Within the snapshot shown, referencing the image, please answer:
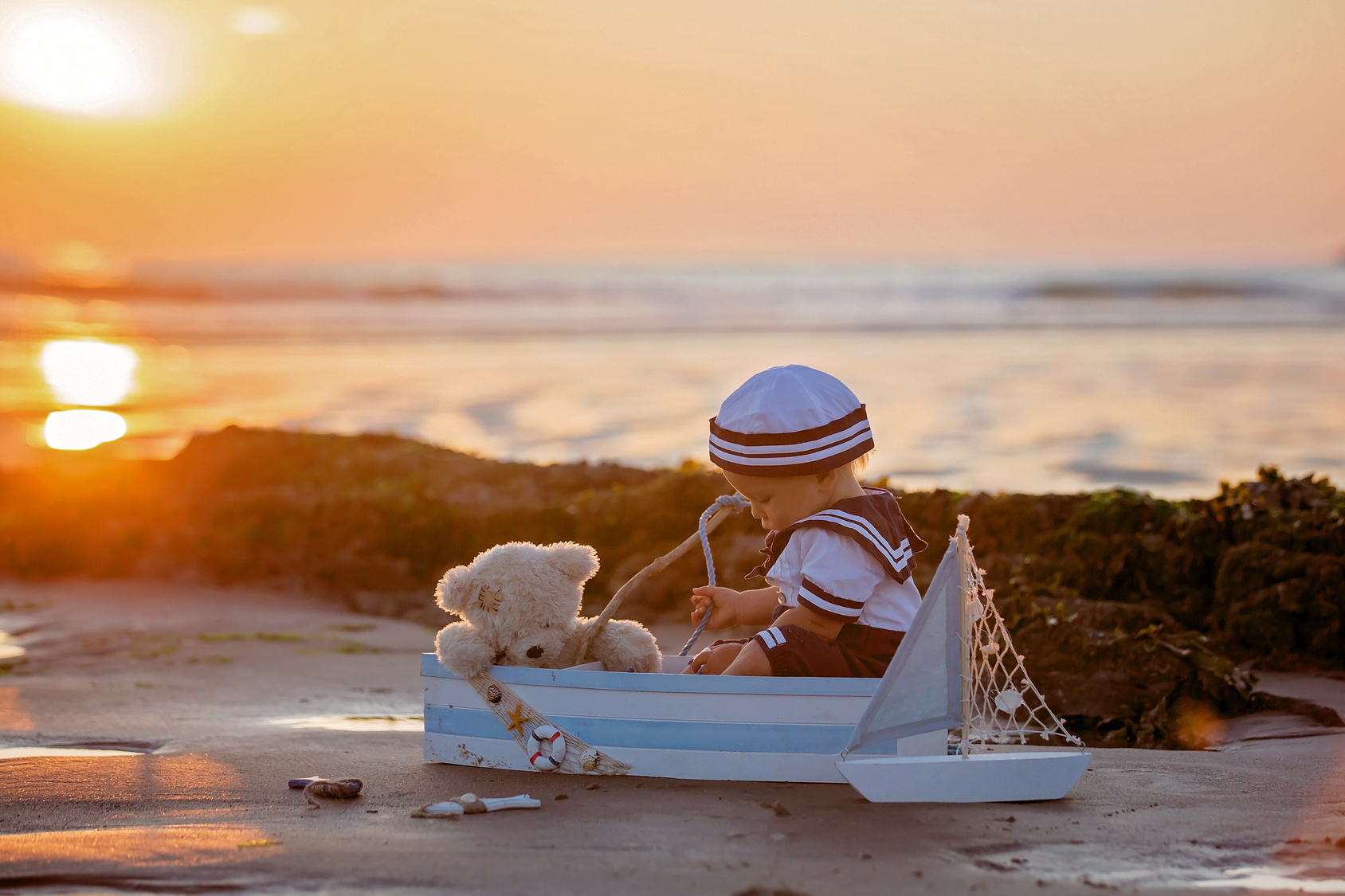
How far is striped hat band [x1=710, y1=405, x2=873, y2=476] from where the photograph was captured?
3650 millimetres

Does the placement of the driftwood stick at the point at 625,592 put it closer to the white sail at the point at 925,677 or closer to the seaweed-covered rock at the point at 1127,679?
the white sail at the point at 925,677

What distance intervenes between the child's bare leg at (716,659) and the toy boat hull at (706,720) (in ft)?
1.23

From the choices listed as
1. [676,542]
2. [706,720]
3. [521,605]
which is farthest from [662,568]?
[676,542]

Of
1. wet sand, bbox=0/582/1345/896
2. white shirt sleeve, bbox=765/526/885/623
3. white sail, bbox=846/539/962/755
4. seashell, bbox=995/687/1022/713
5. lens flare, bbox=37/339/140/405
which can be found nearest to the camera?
wet sand, bbox=0/582/1345/896

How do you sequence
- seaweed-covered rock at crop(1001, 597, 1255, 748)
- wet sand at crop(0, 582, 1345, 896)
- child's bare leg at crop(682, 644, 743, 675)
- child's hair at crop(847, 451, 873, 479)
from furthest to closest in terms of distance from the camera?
seaweed-covered rock at crop(1001, 597, 1255, 748) < child's bare leg at crop(682, 644, 743, 675) < child's hair at crop(847, 451, 873, 479) < wet sand at crop(0, 582, 1345, 896)

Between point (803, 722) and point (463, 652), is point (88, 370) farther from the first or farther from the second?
point (803, 722)

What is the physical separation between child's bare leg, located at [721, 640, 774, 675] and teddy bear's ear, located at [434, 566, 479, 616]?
2.84 ft

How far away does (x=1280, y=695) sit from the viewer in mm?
4863

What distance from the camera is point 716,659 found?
392cm

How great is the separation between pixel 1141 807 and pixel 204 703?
142 inches

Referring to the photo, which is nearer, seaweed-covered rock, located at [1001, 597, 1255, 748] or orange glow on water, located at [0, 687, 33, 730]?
orange glow on water, located at [0, 687, 33, 730]

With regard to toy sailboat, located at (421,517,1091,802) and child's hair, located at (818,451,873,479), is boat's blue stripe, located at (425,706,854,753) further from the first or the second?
child's hair, located at (818,451,873,479)

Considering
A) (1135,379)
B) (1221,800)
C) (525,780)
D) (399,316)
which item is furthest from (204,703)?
(399,316)

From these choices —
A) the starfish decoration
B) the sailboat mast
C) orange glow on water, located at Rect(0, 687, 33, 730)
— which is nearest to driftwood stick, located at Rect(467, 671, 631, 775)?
the starfish decoration
